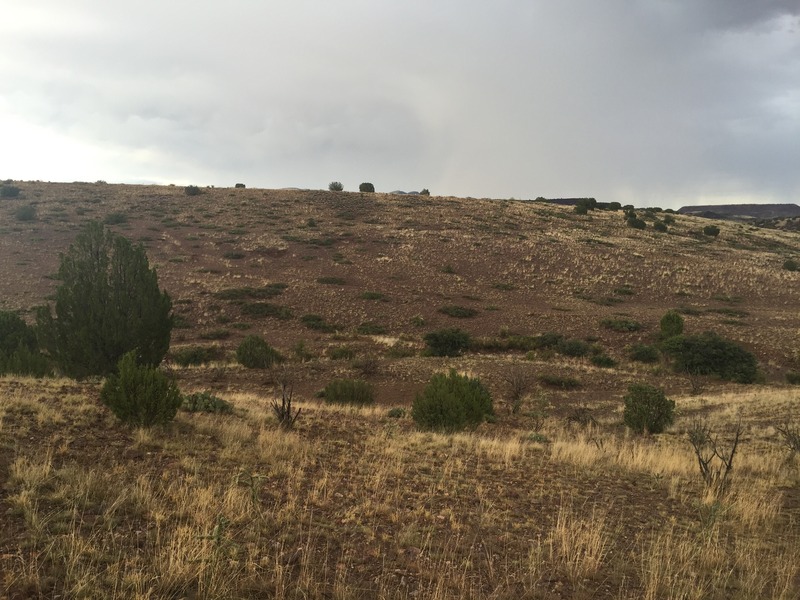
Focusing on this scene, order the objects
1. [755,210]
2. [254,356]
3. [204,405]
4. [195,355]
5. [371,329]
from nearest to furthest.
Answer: [204,405]
[254,356]
[195,355]
[371,329]
[755,210]

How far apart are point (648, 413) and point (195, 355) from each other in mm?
20868

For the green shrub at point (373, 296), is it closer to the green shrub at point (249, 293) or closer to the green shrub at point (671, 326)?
the green shrub at point (249, 293)

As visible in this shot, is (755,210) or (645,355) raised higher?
(755,210)

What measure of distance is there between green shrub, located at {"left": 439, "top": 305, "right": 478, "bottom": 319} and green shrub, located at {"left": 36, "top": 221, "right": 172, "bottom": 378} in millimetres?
21057

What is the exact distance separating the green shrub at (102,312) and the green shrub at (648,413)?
14708 mm

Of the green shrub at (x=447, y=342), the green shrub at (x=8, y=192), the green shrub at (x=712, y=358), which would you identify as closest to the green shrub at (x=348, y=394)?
the green shrub at (x=447, y=342)

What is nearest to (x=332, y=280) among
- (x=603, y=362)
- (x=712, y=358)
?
(x=603, y=362)

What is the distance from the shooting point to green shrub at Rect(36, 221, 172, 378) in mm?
14094

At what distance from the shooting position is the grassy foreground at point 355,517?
3.79 m

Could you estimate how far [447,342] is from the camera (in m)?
27.3

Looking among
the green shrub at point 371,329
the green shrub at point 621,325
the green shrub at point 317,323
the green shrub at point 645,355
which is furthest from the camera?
the green shrub at point 317,323

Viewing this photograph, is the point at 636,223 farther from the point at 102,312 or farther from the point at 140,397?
the point at 140,397

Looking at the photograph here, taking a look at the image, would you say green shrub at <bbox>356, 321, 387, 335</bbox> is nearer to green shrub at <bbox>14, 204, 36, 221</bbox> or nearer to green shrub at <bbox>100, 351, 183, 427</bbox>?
green shrub at <bbox>100, 351, 183, 427</bbox>

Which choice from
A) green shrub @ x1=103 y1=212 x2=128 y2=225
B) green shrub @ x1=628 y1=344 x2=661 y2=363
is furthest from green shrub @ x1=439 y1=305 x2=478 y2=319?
green shrub @ x1=103 y1=212 x2=128 y2=225
